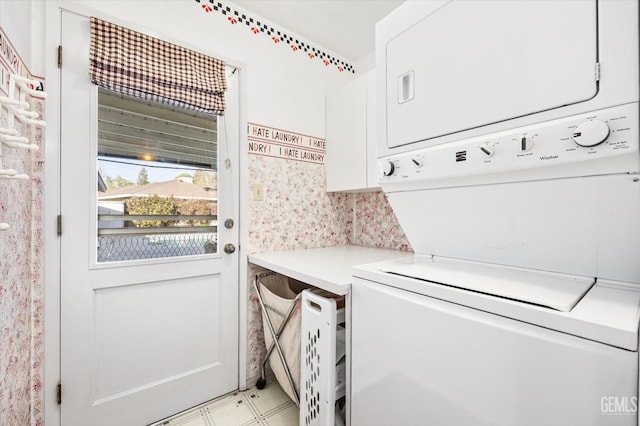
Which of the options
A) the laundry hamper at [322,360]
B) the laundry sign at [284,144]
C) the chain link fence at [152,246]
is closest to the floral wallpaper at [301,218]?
the laundry sign at [284,144]

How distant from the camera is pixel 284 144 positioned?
2098mm

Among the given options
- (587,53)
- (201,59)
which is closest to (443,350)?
(587,53)

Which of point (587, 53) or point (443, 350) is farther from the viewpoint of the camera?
point (443, 350)

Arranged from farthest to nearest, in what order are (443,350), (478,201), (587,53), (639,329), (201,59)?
(201,59), (478,201), (443,350), (587,53), (639,329)

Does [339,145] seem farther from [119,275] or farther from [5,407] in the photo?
[5,407]

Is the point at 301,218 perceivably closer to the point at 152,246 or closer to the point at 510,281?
the point at 152,246

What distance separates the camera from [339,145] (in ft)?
7.26

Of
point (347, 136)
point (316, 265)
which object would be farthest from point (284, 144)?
point (316, 265)

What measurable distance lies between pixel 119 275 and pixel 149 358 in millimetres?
508

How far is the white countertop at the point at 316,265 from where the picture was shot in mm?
1220

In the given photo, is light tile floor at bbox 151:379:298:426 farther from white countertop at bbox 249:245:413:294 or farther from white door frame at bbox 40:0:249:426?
white countertop at bbox 249:245:413:294

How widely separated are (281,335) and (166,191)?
1090mm

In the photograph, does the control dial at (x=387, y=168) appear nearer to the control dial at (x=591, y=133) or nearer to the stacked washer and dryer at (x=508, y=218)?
the stacked washer and dryer at (x=508, y=218)

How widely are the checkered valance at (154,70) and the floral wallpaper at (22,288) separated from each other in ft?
1.17
